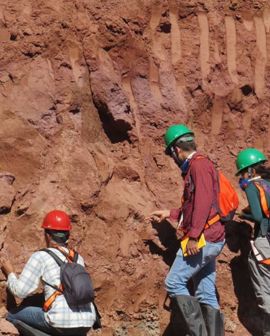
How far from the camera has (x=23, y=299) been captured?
5.89 metres

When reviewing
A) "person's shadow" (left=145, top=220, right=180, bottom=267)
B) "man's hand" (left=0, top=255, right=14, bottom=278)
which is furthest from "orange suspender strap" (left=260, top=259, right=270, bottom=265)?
"man's hand" (left=0, top=255, right=14, bottom=278)

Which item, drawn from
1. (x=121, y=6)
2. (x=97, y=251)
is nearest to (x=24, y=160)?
(x=97, y=251)

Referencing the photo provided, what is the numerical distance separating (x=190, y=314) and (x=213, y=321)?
296 millimetres

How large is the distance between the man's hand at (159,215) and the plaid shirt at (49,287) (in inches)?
58.8

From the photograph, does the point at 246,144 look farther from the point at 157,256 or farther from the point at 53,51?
the point at 53,51

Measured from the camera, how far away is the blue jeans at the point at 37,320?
533 cm

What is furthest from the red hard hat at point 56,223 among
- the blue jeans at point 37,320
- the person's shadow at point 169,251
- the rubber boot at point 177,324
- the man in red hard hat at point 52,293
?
the rubber boot at point 177,324

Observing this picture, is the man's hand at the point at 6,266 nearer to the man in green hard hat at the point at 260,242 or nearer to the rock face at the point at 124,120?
the rock face at the point at 124,120

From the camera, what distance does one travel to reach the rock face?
638 centimetres

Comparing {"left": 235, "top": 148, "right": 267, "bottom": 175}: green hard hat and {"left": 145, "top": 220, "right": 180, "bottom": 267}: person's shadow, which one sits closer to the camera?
{"left": 235, "top": 148, "right": 267, "bottom": 175}: green hard hat

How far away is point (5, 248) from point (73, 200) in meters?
0.81

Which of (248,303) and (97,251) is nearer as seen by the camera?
(97,251)

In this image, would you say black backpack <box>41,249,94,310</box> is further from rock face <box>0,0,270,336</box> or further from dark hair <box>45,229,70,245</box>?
rock face <box>0,0,270,336</box>

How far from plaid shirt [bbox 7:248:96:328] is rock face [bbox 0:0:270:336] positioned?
2.21 ft
